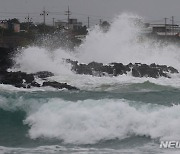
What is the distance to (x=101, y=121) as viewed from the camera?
1270 centimetres

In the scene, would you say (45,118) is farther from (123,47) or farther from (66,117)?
(123,47)

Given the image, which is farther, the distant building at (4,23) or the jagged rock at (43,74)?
the distant building at (4,23)

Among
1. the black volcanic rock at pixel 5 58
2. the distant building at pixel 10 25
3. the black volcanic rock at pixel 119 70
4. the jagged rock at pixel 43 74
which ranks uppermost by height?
the distant building at pixel 10 25

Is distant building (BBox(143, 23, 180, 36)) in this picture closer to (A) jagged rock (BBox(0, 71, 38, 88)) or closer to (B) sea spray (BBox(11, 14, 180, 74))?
(B) sea spray (BBox(11, 14, 180, 74))

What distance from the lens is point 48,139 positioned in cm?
1202

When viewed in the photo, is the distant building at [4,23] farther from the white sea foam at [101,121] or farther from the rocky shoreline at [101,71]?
the white sea foam at [101,121]

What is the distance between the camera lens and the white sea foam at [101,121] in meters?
12.0

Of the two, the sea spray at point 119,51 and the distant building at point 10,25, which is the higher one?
the distant building at point 10,25

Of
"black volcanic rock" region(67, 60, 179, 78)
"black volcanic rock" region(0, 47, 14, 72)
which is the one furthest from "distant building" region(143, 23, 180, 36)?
"black volcanic rock" region(67, 60, 179, 78)

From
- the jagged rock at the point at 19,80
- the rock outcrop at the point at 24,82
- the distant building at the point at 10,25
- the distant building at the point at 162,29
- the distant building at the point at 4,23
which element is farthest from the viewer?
the distant building at the point at 162,29

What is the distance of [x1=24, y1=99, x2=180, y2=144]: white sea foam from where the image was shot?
12.0 m

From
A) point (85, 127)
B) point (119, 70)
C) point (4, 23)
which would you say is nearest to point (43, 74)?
point (119, 70)

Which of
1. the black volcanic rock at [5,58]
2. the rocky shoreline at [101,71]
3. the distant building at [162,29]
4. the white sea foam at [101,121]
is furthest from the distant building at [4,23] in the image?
the white sea foam at [101,121]

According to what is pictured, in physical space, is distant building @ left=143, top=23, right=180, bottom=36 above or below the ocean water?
above
